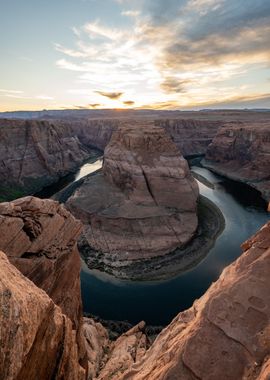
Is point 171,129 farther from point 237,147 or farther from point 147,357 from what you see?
point 147,357

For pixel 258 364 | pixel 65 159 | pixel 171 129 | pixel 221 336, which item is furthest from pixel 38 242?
pixel 171 129

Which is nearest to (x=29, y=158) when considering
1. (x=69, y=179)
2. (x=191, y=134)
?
(x=69, y=179)

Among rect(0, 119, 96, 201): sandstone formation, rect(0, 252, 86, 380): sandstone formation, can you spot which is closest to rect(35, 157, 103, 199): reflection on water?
rect(0, 119, 96, 201): sandstone formation

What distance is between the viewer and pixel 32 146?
303ft

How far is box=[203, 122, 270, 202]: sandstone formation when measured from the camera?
83625mm

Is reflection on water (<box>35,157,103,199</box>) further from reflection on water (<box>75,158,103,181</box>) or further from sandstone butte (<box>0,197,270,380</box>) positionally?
sandstone butte (<box>0,197,270,380</box>)

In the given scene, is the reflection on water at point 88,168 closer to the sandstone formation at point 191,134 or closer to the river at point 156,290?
the sandstone formation at point 191,134

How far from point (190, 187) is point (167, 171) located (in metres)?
5.47

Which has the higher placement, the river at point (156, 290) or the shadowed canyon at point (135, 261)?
the shadowed canyon at point (135, 261)

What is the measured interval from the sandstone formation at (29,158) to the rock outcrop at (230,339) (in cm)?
7005

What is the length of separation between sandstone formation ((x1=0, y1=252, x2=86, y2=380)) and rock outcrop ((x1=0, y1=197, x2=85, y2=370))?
5.28 meters

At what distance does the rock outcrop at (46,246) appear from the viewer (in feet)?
A: 54.7

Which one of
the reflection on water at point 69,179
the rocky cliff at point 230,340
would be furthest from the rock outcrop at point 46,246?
the reflection on water at point 69,179

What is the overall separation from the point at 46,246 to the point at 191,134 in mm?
129278
